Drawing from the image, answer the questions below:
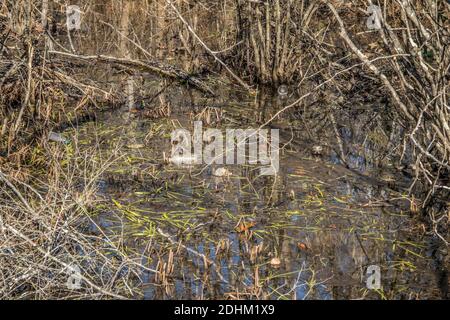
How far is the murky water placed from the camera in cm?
541

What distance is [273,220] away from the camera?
6.38 metres

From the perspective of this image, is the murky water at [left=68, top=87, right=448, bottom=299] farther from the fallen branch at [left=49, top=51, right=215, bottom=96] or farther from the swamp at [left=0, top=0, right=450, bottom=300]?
the fallen branch at [left=49, top=51, right=215, bottom=96]

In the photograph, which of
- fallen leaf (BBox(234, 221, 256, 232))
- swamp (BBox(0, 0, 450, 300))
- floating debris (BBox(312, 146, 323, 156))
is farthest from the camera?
floating debris (BBox(312, 146, 323, 156))

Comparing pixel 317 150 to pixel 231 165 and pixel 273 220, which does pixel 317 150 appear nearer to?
pixel 231 165

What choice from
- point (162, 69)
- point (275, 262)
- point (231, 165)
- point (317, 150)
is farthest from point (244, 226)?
point (162, 69)

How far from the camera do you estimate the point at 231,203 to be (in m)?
6.68

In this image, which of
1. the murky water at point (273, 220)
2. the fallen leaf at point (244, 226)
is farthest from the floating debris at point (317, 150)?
the fallen leaf at point (244, 226)

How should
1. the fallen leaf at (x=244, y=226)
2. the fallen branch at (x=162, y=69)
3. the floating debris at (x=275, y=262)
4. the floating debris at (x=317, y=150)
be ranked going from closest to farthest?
the floating debris at (x=275, y=262), the fallen leaf at (x=244, y=226), the floating debris at (x=317, y=150), the fallen branch at (x=162, y=69)

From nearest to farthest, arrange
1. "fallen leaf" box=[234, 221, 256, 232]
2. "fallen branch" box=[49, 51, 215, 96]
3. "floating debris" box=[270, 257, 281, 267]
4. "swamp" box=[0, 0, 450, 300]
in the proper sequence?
"swamp" box=[0, 0, 450, 300] < "floating debris" box=[270, 257, 281, 267] < "fallen leaf" box=[234, 221, 256, 232] < "fallen branch" box=[49, 51, 215, 96]

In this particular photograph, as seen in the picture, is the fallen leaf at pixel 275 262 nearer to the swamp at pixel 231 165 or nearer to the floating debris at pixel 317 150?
the swamp at pixel 231 165

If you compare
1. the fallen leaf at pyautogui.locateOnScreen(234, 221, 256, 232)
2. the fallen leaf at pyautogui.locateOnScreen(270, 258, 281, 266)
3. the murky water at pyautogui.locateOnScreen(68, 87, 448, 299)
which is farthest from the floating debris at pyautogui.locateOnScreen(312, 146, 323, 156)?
the fallen leaf at pyautogui.locateOnScreen(270, 258, 281, 266)

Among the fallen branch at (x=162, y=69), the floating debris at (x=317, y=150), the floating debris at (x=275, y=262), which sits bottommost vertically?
the floating debris at (x=275, y=262)

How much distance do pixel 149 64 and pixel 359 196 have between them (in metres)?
4.23

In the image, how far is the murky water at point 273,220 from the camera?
5406mm
